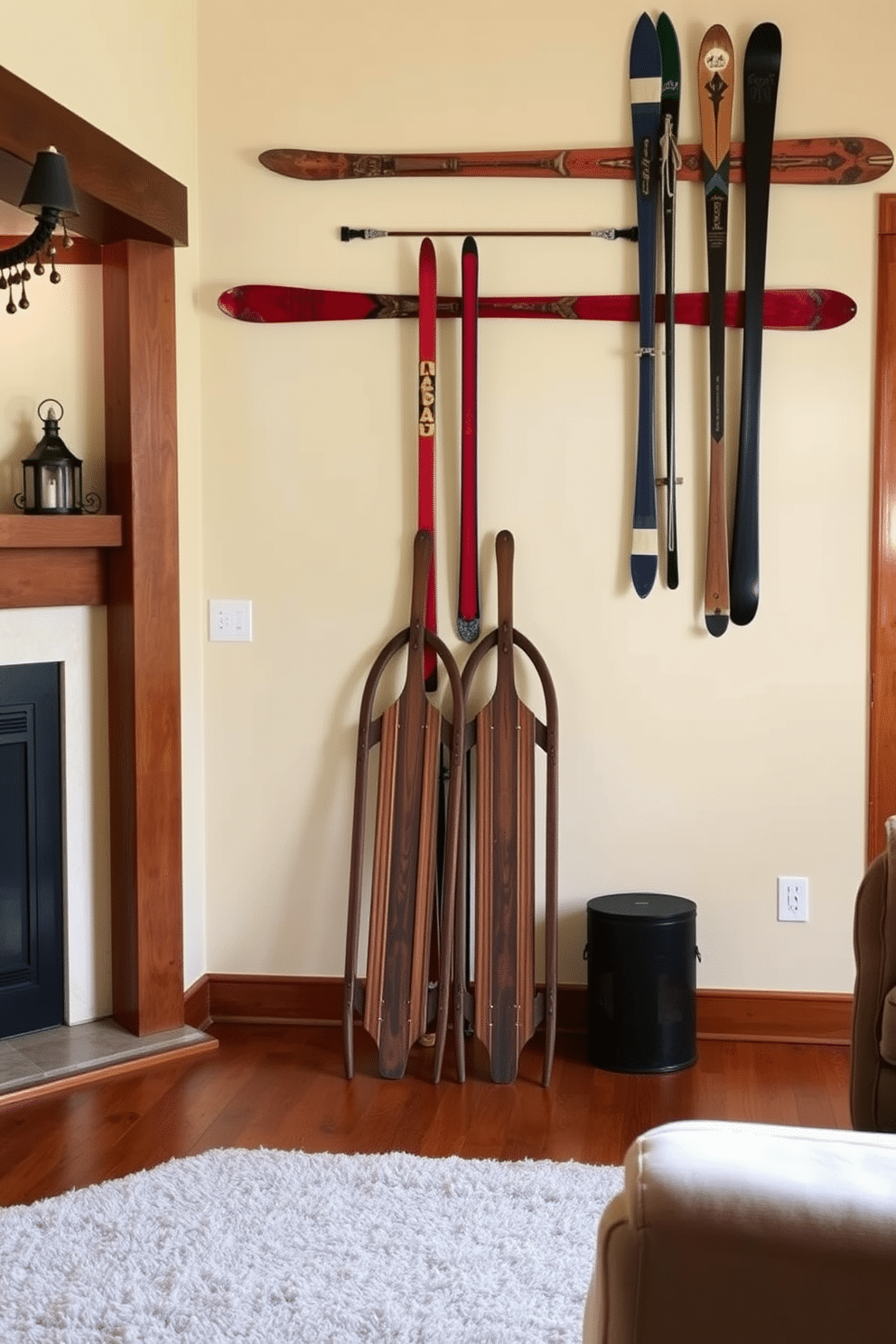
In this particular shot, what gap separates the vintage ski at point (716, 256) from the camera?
3482mm

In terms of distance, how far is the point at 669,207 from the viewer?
11.5 feet

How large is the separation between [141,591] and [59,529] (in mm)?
264

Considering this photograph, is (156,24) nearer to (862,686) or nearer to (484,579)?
(484,579)

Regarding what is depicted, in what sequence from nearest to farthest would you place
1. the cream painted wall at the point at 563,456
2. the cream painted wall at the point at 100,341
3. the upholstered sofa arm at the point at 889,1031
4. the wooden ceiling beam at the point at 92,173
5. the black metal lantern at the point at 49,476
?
the upholstered sofa arm at the point at 889,1031 → the wooden ceiling beam at the point at 92,173 → the cream painted wall at the point at 100,341 → the black metal lantern at the point at 49,476 → the cream painted wall at the point at 563,456

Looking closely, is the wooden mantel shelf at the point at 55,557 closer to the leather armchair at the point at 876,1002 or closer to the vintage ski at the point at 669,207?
the vintage ski at the point at 669,207

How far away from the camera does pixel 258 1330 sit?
2.25 m

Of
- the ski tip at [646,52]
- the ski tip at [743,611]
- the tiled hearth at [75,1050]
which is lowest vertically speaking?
the tiled hearth at [75,1050]

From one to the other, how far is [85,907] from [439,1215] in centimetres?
138

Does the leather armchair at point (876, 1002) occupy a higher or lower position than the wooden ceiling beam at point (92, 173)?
lower

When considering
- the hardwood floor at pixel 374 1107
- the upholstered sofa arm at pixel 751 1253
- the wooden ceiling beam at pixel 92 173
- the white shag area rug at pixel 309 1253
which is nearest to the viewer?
the upholstered sofa arm at pixel 751 1253

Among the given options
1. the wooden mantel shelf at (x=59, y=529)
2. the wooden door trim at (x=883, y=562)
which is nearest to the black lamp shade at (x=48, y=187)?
the wooden mantel shelf at (x=59, y=529)

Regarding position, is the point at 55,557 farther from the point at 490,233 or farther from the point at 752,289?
the point at 752,289

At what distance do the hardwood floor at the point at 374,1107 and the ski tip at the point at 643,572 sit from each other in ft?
3.93

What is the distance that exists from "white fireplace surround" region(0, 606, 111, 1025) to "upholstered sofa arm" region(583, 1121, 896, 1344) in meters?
2.71
